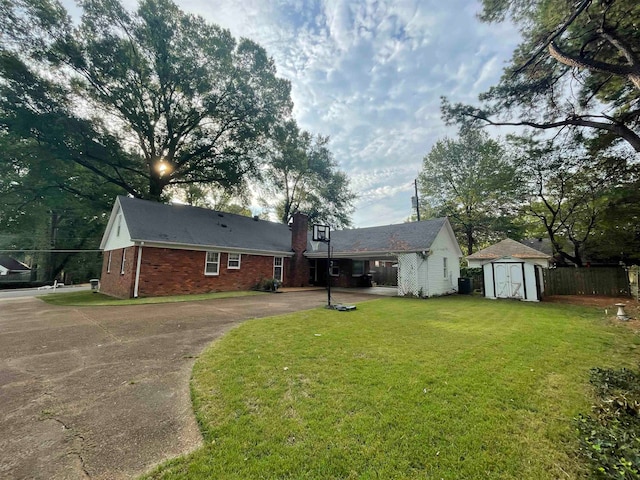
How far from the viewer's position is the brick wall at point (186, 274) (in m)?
12.4

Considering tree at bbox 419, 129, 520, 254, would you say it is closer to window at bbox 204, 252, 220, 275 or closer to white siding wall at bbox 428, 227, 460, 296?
white siding wall at bbox 428, 227, 460, 296

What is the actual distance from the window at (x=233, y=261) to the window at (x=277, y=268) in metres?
2.89

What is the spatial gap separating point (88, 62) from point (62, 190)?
353 inches

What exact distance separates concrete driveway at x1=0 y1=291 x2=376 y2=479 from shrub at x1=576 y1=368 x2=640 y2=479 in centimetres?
347

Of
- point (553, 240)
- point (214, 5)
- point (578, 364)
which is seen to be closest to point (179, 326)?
point (578, 364)

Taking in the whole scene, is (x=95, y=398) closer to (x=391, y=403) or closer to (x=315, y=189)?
(x=391, y=403)

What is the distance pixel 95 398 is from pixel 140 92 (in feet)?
66.9

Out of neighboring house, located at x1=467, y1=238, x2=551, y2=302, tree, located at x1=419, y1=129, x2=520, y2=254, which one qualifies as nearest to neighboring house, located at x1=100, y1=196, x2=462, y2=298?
neighboring house, located at x1=467, y1=238, x2=551, y2=302

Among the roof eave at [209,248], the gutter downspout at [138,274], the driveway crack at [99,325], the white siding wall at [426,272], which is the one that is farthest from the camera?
the white siding wall at [426,272]

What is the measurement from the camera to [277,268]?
1831 cm

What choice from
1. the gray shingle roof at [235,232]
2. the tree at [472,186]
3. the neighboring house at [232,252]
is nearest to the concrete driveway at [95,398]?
the neighboring house at [232,252]

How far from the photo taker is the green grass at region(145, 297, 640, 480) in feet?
7.07

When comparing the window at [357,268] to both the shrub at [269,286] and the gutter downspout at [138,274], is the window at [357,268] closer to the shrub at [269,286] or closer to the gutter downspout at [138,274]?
the shrub at [269,286]

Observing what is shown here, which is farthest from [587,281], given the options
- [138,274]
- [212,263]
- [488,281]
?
[138,274]
